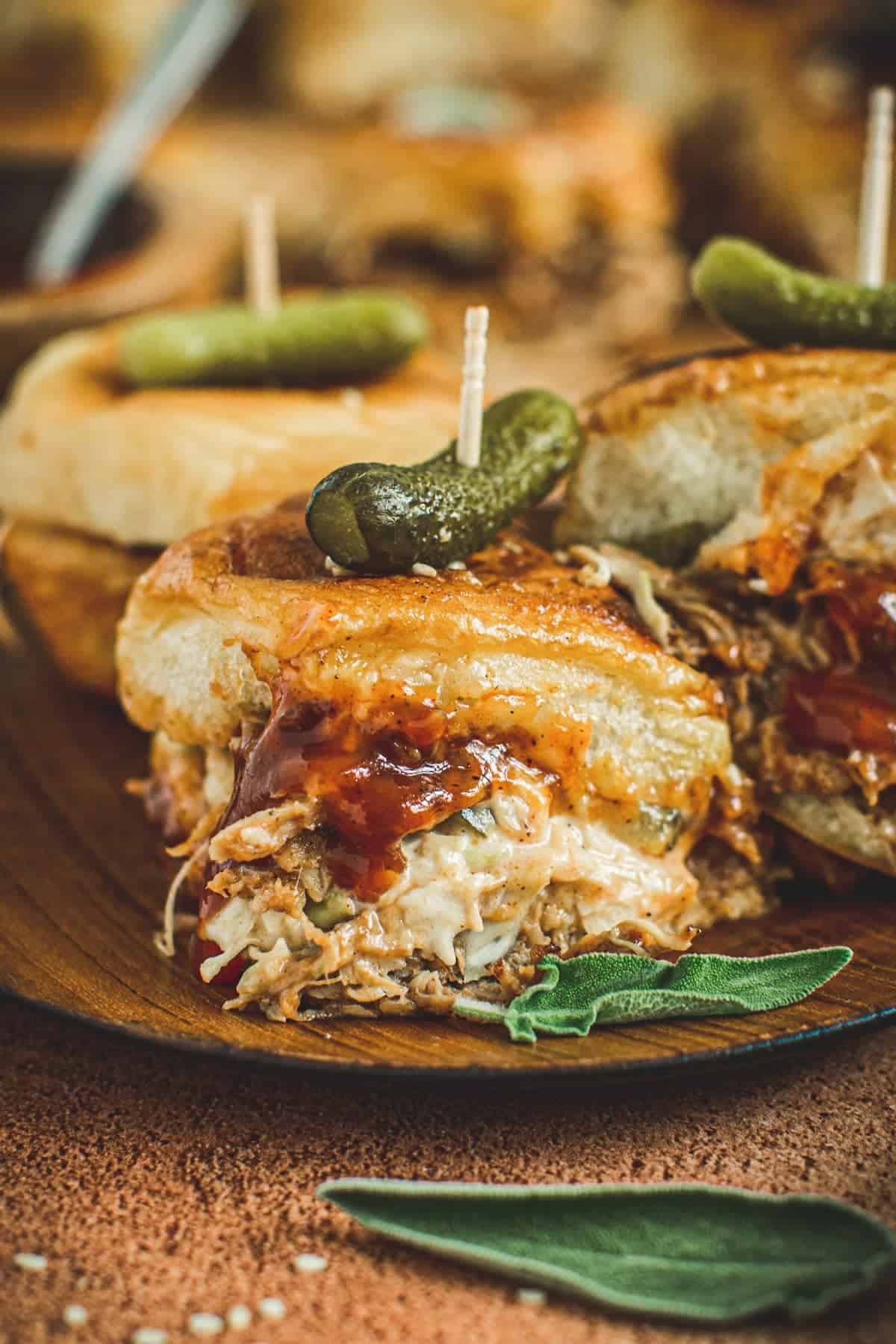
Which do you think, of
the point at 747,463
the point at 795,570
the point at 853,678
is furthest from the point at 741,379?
the point at 853,678

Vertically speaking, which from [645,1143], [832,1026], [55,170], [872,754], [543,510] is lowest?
[645,1143]

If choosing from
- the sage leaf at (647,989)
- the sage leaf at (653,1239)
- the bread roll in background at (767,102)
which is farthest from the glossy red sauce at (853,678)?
the bread roll in background at (767,102)

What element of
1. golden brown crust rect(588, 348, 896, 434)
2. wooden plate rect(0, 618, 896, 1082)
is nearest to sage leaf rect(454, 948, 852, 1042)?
wooden plate rect(0, 618, 896, 1082)

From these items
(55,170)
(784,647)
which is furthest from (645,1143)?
(55,170)

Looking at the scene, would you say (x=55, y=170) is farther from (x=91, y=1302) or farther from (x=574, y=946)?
(x=91, y=1302)

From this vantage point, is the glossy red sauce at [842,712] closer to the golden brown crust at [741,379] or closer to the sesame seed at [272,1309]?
the golden brown crust at [741,379]

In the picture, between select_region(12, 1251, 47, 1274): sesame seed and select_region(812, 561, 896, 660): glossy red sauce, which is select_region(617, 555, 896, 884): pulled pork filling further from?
select_region(12, 1251, 47, 1274): sesame seed
